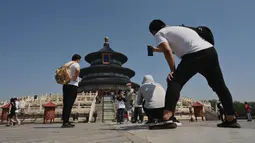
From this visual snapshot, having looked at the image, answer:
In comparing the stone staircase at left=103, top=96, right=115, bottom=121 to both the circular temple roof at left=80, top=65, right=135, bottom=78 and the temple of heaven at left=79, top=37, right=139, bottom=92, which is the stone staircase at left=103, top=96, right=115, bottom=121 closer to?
the temple of heaven at left=79, top=37, right=139, bottom=92

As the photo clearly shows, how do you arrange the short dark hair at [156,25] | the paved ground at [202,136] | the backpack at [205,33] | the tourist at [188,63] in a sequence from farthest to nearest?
the short dark hair at [156,25]
the backpack at [205,33]
the tourist at [188,63]
the paved ground at [202,136]

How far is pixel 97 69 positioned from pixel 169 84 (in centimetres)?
3455

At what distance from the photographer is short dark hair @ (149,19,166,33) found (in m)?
3.30

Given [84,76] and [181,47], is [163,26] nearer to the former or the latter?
[181,47]

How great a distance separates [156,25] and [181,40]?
60 centimetres

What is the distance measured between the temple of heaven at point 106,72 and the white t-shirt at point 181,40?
98.0ft

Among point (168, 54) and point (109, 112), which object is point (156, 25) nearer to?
point (168, 54)

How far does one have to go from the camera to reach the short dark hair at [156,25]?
10.8ft

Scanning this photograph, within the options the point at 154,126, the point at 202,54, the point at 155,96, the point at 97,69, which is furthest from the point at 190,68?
the point at 97,69

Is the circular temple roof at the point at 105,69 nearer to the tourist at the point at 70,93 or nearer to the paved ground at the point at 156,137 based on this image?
the tourist at the point at 70,93

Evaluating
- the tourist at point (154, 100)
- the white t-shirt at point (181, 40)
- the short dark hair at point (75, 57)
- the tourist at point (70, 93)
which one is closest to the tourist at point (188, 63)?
the white t-shirt at point (181, 40)

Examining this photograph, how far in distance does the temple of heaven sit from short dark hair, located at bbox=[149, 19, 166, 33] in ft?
96.9

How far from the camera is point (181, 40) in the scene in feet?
9.58

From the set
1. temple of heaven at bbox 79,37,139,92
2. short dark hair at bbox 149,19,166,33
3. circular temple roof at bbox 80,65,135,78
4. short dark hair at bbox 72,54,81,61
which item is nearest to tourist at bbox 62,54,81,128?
short dark hair at bbox 72,54,81,61
